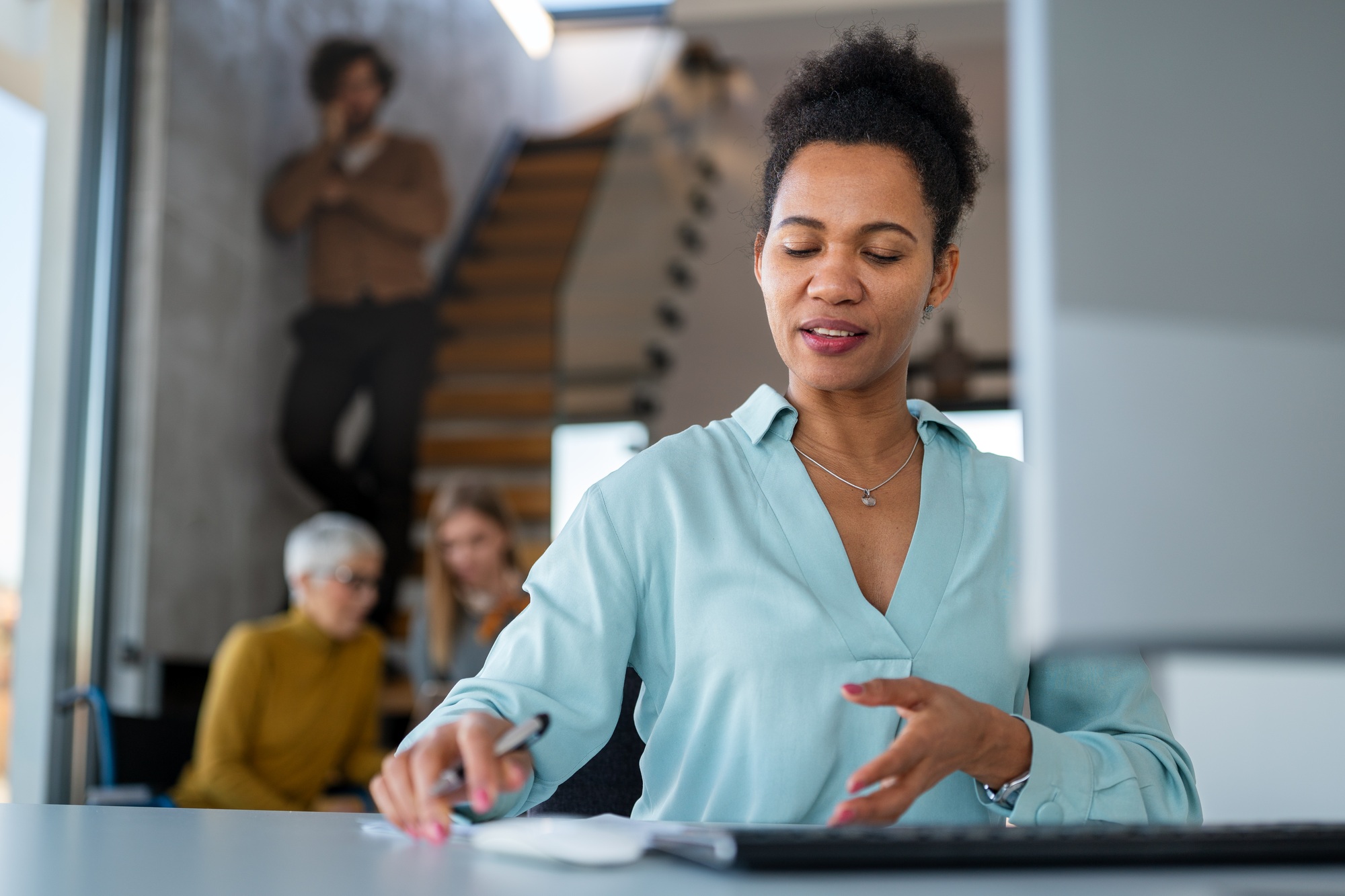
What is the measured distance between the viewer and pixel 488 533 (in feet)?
11.6

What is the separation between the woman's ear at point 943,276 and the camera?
3.80 feet

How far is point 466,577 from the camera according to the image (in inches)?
139

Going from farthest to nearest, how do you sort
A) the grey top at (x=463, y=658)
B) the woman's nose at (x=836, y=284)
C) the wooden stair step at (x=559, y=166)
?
the wooden stair step at (x=559, y=166) → the grey top at (x=463, y=658) → the woman's nose at (x=836, y=284)

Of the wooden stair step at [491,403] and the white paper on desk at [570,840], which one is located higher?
the wooden stair step at [491,403]

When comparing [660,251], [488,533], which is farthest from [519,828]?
[660,251]

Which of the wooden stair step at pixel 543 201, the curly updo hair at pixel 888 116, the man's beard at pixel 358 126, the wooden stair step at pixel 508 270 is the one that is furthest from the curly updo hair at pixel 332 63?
the curly updo hair at pixel 888 116

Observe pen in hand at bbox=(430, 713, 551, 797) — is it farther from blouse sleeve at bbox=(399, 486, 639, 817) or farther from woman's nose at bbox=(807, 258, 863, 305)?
woman's nose at bbox=(807, 258, 863, 305)

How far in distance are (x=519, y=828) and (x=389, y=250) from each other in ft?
15.6

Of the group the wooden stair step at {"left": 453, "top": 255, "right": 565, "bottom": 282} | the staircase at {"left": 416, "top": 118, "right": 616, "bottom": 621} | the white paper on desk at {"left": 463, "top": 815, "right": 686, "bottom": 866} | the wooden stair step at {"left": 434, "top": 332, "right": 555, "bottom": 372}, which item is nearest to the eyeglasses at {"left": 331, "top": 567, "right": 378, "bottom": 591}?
the staircase at {"left": 416, "top": 118, "right": 616, "bottom": 621}

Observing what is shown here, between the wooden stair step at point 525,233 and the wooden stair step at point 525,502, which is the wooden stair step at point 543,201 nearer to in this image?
the wooden stair step at point 525,233

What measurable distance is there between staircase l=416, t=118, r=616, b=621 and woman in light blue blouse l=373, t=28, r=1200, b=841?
379 cm

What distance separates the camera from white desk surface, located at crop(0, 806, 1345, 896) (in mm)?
561

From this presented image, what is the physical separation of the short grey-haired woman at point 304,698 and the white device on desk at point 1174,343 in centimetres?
300

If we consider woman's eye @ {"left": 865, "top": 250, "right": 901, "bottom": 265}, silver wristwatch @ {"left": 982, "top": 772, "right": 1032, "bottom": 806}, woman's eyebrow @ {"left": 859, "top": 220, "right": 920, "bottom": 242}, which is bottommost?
silver wristwatch @ {"left": 982, "top": 772, "right": 1032, "bottom": 806}
